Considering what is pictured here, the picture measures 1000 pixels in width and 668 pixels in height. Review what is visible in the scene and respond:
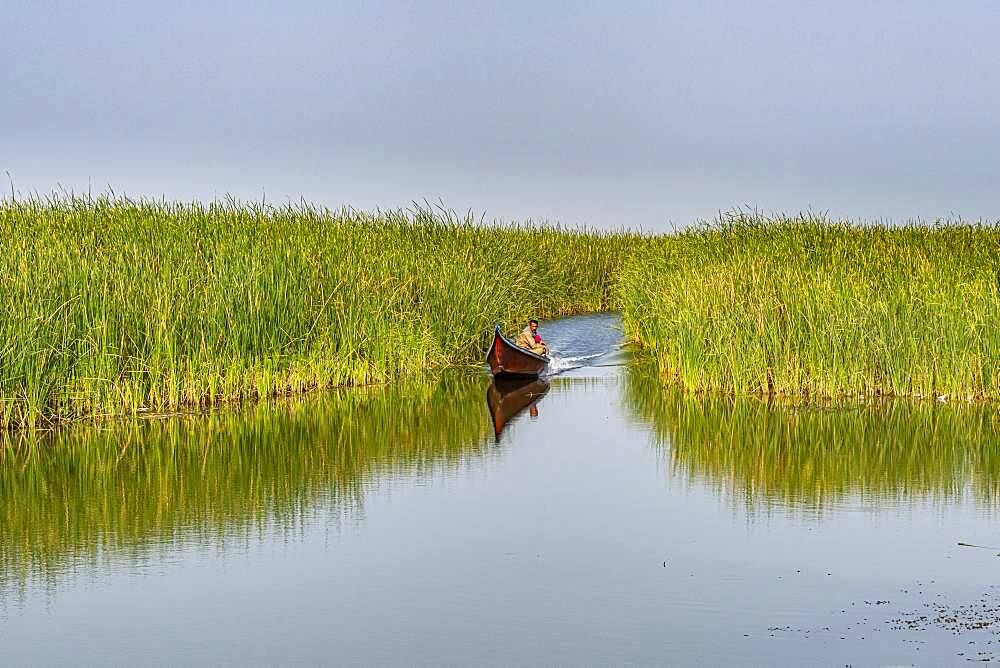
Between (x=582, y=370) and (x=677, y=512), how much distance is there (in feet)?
33.7

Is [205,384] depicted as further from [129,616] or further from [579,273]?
[579,273]

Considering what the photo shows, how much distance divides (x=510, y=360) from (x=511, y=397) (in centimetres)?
116

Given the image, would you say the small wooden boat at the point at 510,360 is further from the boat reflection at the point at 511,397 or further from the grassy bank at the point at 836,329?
the grassy bank at the point at 836,329

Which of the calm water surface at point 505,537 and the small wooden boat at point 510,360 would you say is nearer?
the calm water surface at point 505,537

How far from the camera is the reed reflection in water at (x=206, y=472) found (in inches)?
348

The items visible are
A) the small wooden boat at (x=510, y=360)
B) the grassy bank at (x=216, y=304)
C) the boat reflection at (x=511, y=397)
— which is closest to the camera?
the grassy bank at (x=216, y=304)

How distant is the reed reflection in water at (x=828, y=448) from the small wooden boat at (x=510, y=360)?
8.15ft

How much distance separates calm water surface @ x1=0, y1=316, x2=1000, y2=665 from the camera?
6.59 m

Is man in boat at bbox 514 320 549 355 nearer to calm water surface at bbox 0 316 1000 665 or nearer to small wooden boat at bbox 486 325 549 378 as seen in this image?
small wooden boat at bbox 486 325 549 378

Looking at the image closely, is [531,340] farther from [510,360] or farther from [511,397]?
[511,397]

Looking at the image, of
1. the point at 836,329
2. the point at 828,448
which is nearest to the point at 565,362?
the point at 836,329

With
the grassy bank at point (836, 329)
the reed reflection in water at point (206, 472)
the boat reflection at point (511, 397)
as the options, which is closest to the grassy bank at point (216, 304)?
the reed reflection in water at point (206, 472)

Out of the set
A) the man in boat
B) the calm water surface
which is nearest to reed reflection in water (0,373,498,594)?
the calm water surface

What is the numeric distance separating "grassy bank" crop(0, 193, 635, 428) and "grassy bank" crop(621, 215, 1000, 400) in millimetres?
3802
